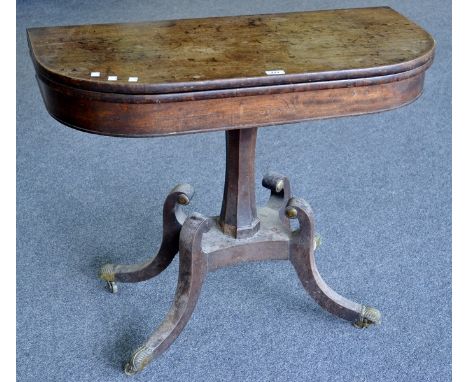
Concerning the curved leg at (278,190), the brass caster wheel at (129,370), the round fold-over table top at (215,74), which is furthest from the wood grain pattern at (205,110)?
the brass caster wheel at (129,370)

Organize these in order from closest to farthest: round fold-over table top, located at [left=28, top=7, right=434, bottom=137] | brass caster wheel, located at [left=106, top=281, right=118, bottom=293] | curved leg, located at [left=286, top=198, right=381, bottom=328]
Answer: round fold-over table top, located at [left=28, top=7, right=434, bottom=137] → curved leg, located at [left=286, top=198, right=381, bottom=328] → brass caster wheel, located at [left=106, top=281, right=118, bottom=293]

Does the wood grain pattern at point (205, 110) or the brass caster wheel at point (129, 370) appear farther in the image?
the brass caster wheel at point (129, 370)

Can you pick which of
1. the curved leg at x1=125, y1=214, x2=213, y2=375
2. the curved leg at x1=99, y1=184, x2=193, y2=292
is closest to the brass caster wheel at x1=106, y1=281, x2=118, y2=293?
the curved leg at x1=99, y1=184, x2=193, y2=292

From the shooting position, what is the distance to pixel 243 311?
6.65 ft

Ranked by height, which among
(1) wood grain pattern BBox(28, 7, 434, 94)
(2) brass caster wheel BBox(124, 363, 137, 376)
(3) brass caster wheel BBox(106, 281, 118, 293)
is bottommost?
(2) brass caster wheel BBox(124, 363, 137, 376)

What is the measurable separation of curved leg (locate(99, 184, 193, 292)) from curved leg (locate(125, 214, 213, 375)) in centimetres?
Answer: 11

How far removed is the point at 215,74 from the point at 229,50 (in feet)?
0.58

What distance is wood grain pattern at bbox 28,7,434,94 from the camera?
1450 millimetres

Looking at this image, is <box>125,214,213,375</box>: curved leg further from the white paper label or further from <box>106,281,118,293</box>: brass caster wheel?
the white paper label

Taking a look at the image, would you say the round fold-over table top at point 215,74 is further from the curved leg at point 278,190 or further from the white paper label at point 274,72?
the curved leg at point 278,190

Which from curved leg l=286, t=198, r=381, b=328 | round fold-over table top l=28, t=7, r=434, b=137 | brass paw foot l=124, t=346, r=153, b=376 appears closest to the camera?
round fold-over table top l=28, t=7, r=434, b=137

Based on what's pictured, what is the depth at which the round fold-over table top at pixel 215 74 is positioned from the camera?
4.70 ft

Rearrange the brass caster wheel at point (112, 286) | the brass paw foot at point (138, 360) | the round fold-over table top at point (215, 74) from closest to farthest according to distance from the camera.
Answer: the round fold-over table top at point (215, 74) < the brass paw foot at point (138, 360) < the brass caster wheel at point (112, 286)

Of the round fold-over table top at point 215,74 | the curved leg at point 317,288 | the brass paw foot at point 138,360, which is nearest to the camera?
the round fold-over table top at point 215,74
